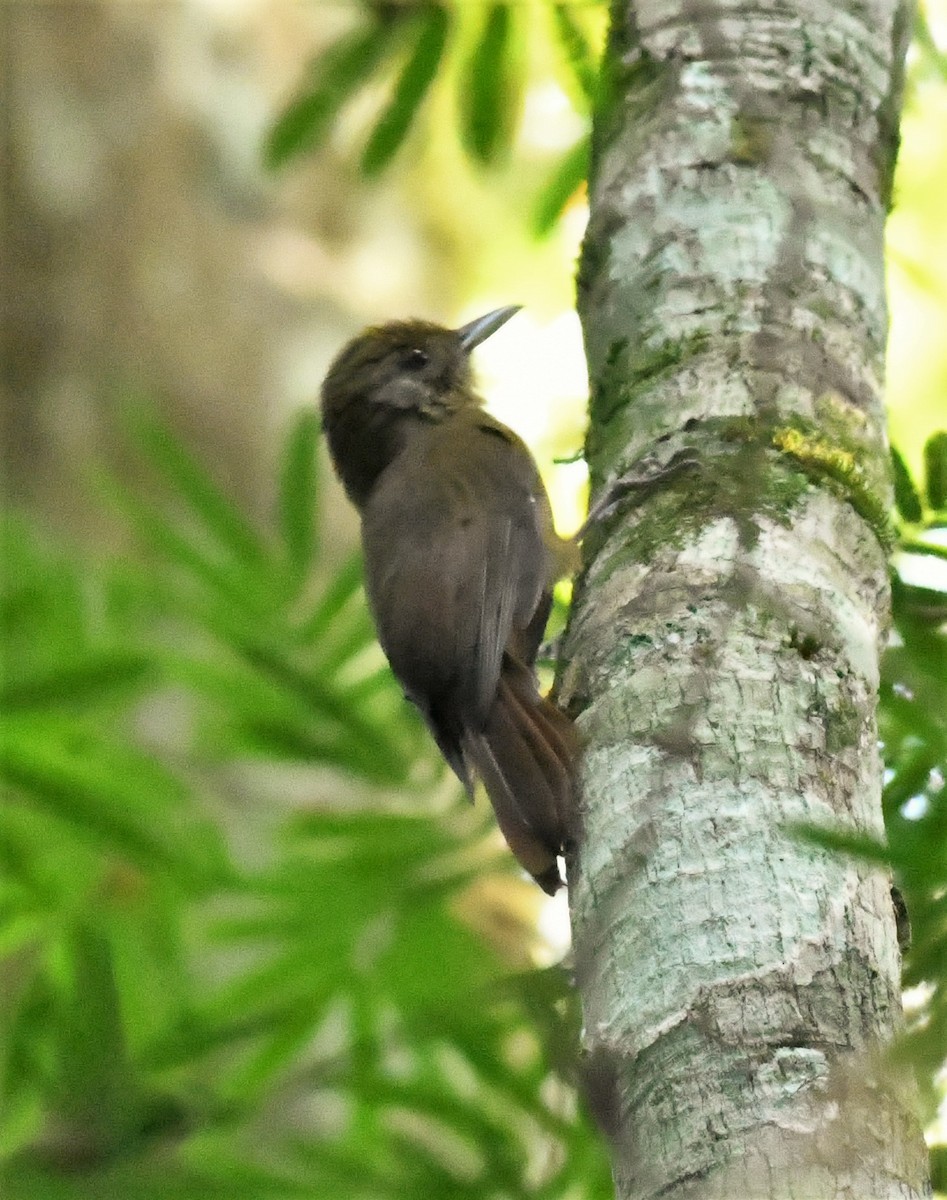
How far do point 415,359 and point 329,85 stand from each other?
756 millimetres

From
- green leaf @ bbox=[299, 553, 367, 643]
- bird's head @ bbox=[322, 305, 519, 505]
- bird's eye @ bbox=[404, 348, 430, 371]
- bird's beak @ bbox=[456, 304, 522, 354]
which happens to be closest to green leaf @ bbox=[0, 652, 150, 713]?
green leaf @ bbox=[299, 553, 367, 643]

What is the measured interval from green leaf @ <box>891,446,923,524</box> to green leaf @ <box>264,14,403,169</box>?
67.3 inches

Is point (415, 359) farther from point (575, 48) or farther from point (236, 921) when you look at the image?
point (236, 921)

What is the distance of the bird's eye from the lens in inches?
169

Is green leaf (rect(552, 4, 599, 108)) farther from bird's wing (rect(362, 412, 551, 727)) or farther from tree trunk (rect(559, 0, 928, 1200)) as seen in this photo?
bird's wing (rect(362, 412, 551, 727))

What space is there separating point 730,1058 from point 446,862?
1894mm

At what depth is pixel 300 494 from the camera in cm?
367

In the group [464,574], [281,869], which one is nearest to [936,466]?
[464,574]

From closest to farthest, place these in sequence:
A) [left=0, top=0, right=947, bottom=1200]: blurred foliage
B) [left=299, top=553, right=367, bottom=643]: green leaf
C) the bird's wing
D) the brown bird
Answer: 1. the brown bird
2. [left=0, top=0, right=947, bottom=1200]: blurred foliage
3. the bird's wing
4. [left=299, top=553, right=367, bottom=643]: green leaf

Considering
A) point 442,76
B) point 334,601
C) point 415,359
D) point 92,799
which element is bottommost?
point 92,799

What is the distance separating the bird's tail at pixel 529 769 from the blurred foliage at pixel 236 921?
31cm

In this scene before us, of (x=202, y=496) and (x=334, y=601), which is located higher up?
(x=202, y=496)

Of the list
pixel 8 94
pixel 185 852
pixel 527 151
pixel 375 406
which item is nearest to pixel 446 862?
pixel 185 852

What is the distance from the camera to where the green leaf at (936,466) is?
8.57ft
